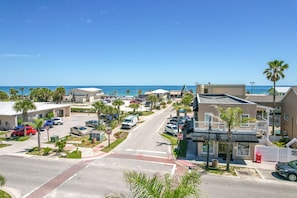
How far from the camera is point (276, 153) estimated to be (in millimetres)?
22891

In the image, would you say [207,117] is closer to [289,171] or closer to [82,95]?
[289,171]

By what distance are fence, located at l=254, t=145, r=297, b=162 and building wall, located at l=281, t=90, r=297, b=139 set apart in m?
7.84

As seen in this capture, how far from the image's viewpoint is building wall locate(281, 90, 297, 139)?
29.7 m

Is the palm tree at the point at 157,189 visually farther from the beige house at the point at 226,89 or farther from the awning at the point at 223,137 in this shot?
the beige house at the point at 226,89

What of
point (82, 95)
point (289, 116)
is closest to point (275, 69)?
point (289, 116)

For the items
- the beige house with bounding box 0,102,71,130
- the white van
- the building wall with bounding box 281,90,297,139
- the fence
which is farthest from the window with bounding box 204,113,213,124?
the beige house with bounding box 0,102,71,130

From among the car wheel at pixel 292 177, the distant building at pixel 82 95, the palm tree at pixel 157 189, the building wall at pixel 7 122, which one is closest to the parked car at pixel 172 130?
the car wheel at pixel 292 177

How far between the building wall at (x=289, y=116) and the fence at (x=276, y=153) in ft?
25.7

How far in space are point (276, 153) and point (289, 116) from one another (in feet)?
37.9

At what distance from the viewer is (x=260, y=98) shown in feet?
135

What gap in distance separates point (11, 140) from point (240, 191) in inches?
1155

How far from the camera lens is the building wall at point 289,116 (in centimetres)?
2966

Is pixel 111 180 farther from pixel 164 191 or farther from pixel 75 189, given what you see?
pixel 164 191

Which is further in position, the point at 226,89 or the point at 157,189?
→ the point at 226,89
